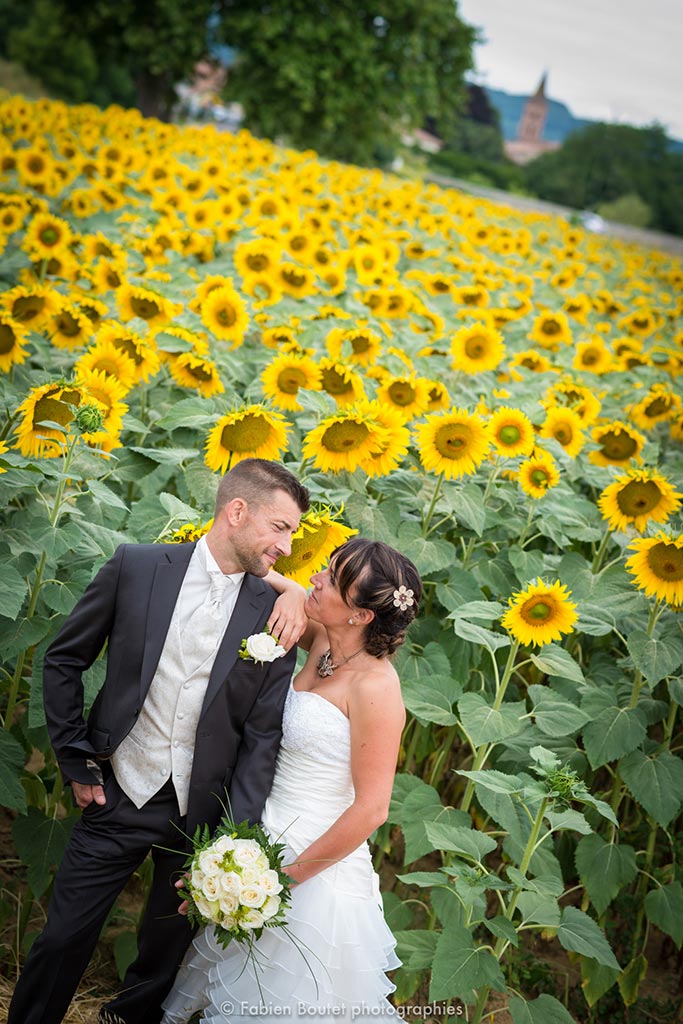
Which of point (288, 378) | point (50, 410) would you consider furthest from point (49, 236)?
point (50, 410)

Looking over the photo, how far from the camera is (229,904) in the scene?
2.38 m

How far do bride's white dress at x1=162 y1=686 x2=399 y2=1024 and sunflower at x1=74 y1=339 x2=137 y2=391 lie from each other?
163 centimetres

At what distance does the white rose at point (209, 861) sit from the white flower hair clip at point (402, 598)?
0.80 m

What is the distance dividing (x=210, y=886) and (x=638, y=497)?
2271mm

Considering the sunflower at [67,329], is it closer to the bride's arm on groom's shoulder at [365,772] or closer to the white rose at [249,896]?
the bride's arm on groom's shoulder at [365,772]

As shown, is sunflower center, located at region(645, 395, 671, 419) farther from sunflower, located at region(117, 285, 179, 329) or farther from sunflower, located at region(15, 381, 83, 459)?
sunflower, located at region(15, 381, 83, 459)

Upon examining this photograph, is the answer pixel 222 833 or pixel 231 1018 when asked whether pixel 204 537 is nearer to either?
pixel 222 833

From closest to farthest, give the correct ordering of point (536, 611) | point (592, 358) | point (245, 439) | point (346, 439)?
point (536, 611) < point (245, 439) < point (346, 439) < point (592, 358)

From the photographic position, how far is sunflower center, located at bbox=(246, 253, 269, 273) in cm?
593

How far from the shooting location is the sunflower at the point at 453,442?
380cm

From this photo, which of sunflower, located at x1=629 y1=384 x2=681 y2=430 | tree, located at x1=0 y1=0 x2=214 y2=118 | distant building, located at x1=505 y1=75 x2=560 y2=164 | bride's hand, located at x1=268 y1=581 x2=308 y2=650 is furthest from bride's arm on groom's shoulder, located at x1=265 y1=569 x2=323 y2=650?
distant building, located at x1=505 y1=75 x2=560 y2=164

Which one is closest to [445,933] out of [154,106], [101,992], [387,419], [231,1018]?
[231,1018]

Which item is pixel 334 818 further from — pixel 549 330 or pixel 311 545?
pixel 549 330

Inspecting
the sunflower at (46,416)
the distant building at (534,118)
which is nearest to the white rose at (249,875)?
the sunflower at (46,416)
